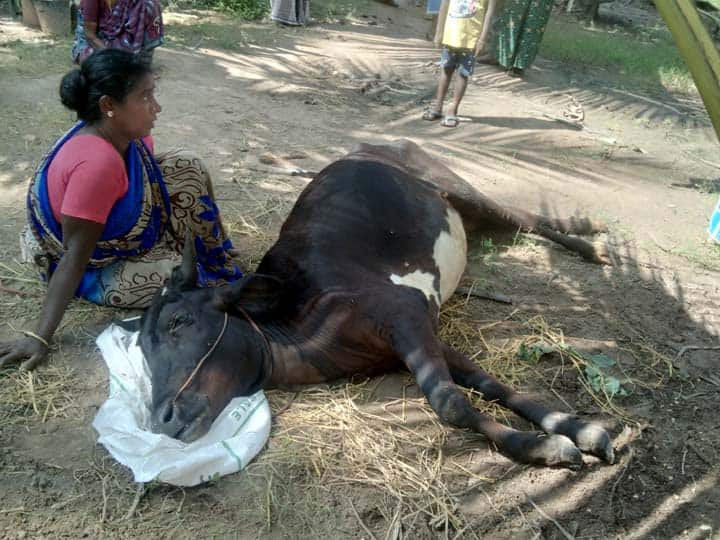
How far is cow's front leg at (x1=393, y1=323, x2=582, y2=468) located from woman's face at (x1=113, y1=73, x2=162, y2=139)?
1603 millimetres

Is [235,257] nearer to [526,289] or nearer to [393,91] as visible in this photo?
[526,289]

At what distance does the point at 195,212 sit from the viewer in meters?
3.74

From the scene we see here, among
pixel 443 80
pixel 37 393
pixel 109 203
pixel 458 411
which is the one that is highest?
pixel 109 203

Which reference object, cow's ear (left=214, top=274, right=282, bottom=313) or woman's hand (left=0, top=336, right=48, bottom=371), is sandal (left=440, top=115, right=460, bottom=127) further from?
woman's hand (left=0, top=336, right=48, bottom=371)

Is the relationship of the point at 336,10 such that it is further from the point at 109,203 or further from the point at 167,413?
the point at 167,413

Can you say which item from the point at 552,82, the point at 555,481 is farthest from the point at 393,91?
the point at 555,481

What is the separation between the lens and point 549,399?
315 cm

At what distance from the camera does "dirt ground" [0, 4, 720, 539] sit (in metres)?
2.45

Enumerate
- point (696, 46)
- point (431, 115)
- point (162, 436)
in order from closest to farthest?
point (696, 46), point (162, 436), point (431, 115)

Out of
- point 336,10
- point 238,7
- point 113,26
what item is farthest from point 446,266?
point 336,10

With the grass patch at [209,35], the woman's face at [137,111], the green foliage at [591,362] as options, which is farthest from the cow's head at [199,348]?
the grass patch at [209,35]

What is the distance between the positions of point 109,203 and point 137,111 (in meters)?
0.46

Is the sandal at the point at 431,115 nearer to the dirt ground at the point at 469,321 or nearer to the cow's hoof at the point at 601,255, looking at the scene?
the dirt ground at the point at 469,321

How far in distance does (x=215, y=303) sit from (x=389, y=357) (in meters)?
0.89
